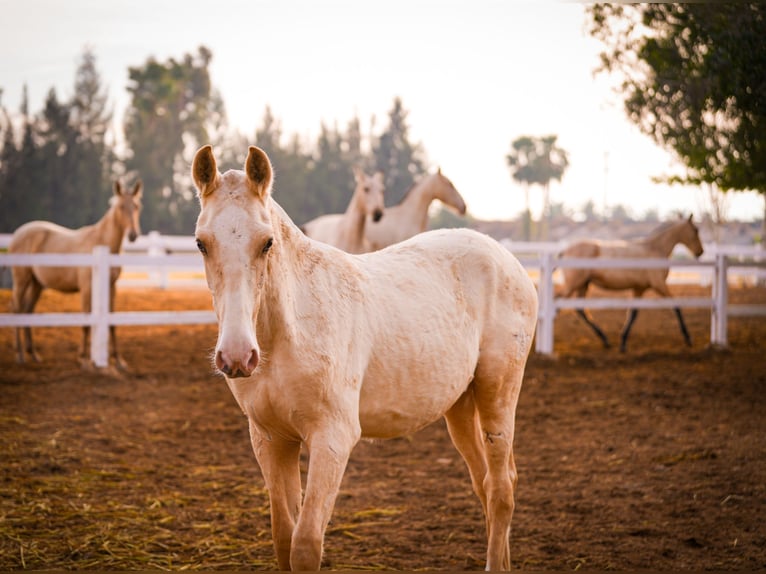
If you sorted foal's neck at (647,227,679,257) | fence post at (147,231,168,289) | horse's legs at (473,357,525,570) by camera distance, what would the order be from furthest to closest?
fence post at (147,231,168,289) → foal's neck at (647,227,679,257) → horse's legs at (473,357,525,570)

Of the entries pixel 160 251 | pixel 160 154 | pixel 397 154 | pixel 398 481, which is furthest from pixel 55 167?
pixel 398 481

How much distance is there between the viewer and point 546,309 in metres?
10.2

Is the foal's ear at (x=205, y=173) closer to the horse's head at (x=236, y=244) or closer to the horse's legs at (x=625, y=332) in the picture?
the horse's head at (x=236, y=244)

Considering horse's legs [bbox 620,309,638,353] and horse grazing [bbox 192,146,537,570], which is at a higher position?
horse grazing [bbox 192,146,537,570]

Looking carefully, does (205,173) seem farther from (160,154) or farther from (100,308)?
(160,154)

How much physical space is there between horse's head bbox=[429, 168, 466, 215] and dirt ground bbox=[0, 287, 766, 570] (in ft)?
13.0

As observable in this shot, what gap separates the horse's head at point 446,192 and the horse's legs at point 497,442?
839 centimetres

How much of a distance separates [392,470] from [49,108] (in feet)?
122

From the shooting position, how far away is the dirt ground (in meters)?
3.62

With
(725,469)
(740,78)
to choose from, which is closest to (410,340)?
(725,469)

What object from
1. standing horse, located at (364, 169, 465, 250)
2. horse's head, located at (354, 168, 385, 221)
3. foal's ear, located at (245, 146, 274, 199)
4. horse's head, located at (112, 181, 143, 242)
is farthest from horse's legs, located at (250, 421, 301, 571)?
standing horse, located at (364, 169, 465, 250)

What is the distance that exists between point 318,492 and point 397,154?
55356 mm

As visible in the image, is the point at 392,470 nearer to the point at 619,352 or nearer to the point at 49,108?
the point at 619,352

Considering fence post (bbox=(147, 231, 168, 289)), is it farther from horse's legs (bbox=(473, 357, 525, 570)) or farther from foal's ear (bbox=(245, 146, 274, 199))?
foal's ear (bbox=(245, 146, 274, 199))
